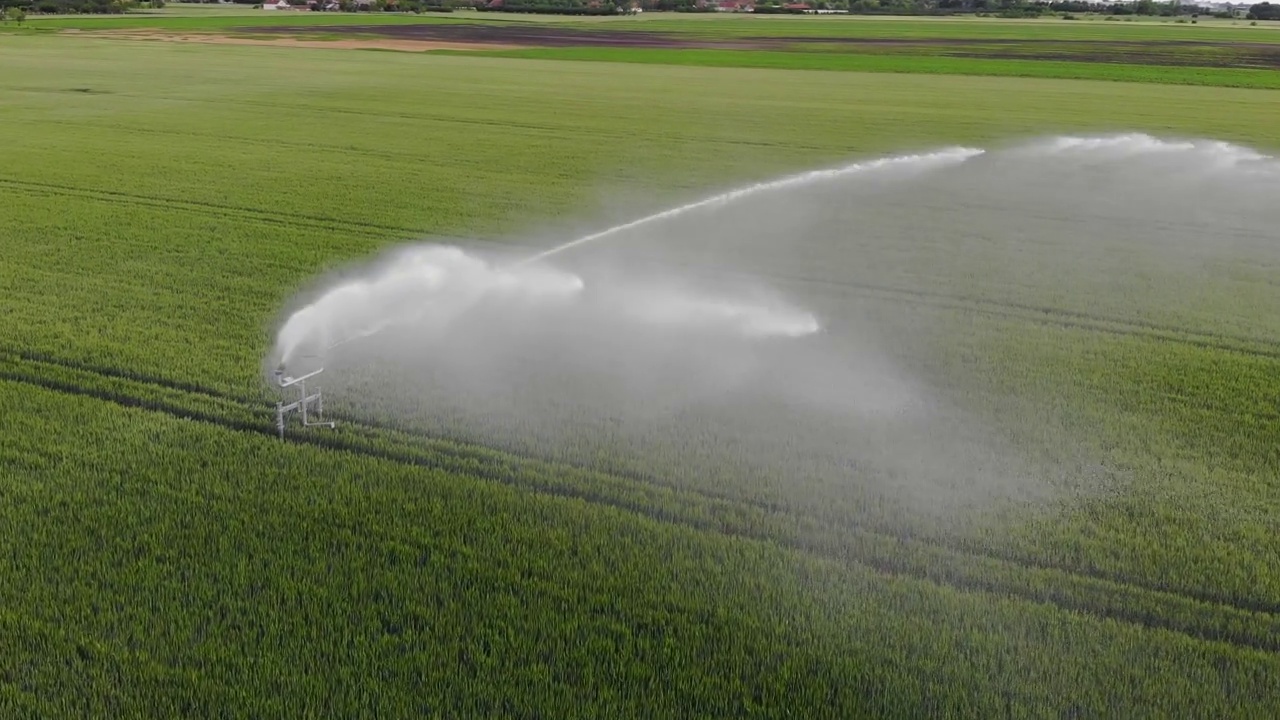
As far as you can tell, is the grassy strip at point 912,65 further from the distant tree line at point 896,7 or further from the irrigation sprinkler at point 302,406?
the distant tree line at point 896,7

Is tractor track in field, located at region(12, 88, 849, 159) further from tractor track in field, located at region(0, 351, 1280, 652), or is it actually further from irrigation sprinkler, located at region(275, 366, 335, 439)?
irrigation sprinkler, located at region(275, 366, 335, 439)

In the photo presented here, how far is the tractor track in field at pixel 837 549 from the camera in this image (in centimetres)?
715

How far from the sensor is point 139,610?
6801 millimetres

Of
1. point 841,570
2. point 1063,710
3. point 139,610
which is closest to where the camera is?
point 1063,710

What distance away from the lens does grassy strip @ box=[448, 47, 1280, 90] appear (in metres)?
61.1

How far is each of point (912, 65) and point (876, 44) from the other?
19.6m

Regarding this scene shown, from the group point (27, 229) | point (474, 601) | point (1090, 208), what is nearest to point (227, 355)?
point (474, 601)

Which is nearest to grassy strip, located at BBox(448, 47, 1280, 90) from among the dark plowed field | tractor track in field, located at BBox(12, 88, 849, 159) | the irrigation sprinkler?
the dark plowed field

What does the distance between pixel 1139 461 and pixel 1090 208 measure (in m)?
15.2

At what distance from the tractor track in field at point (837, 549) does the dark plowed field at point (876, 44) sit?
72.5 metres

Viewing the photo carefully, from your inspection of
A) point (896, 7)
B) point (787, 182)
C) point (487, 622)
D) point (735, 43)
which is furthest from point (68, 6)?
point (487, 622)

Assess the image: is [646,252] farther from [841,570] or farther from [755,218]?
[841,570]

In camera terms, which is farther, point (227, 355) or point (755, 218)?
point (755, 218)

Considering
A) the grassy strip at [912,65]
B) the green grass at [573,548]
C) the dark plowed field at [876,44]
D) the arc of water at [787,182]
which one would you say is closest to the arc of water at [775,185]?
the arc of water at [787,182]
